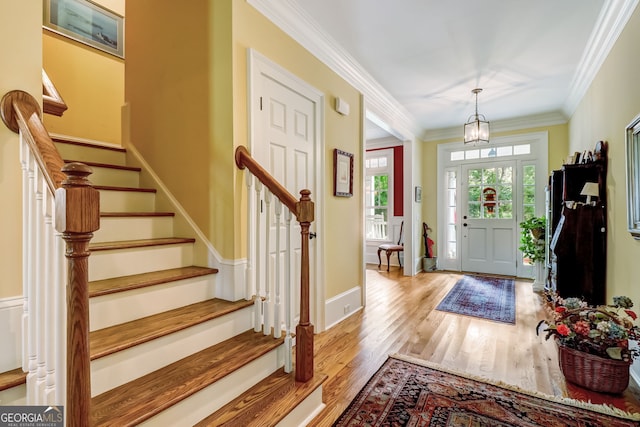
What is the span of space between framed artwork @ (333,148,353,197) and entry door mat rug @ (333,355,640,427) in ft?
5.72

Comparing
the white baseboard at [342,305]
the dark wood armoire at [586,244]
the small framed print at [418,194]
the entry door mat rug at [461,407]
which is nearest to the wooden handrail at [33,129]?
the entry door mat rug at [461,407]

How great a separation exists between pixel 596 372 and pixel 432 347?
41.0 inches

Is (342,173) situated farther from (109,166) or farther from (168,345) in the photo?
(168,345)

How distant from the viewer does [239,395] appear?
1524mm

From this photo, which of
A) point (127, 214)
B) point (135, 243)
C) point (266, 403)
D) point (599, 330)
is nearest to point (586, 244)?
point (599, 330)

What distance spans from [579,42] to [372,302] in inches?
132

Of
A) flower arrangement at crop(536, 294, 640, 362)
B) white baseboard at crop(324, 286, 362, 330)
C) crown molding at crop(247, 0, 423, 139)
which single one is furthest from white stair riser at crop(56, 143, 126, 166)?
flower arrangement at crop(536, 294, 640, 362)

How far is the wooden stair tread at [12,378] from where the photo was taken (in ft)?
3.43

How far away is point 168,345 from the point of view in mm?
1474

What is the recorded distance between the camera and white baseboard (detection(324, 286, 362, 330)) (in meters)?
3.01

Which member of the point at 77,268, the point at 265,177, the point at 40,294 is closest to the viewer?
the point at 77,268

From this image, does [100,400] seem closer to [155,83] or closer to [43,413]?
[43,413]

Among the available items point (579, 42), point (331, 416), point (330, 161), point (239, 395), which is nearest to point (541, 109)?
point (579, 42)
